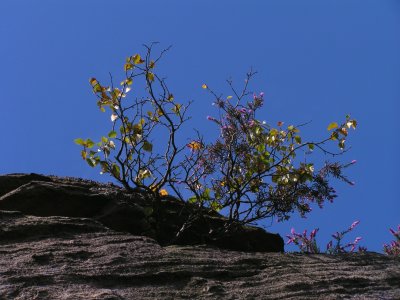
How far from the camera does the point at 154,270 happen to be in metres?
3.99

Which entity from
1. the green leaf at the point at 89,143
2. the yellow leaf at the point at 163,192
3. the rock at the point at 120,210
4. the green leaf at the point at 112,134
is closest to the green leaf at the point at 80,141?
the green leaf at the point at 89,143

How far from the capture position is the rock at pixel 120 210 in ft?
18.0

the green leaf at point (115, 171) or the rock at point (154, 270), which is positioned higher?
the green leaf at point (115, 171)

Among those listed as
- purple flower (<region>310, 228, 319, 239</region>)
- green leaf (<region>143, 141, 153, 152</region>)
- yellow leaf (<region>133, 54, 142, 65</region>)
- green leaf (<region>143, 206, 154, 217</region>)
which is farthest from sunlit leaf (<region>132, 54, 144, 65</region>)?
purple flower (<region>310, 228, 319, 239</region>)

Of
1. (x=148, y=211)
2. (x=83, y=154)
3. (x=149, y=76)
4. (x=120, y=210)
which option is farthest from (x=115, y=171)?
(x=149, y=76)

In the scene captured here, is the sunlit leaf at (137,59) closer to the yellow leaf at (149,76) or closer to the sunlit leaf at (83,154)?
the yellow leaf at (149,76)

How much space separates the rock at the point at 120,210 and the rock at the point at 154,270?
79cm

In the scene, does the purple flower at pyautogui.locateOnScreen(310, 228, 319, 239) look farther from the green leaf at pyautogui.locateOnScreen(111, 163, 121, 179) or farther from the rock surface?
the rock surface

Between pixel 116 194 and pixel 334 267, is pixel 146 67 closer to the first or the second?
pixel 116 194

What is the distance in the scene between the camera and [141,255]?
421 centimetres

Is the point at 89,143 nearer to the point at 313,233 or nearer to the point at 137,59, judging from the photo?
the point at 137,59

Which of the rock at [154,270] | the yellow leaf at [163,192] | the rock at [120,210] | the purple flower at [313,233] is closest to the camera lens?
the rock at [154,270]

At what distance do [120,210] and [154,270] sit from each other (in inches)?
67.9

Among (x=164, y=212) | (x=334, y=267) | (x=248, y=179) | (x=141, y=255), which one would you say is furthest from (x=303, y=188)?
(x=141, y=255)
